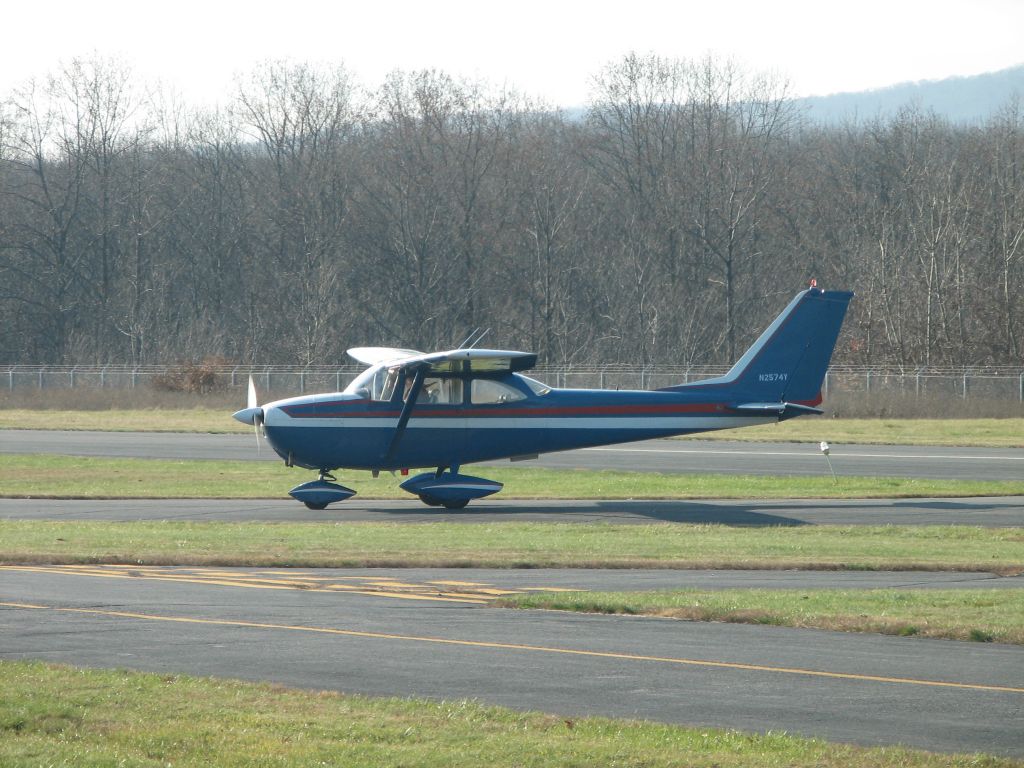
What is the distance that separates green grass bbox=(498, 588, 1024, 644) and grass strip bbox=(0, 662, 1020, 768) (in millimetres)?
4431

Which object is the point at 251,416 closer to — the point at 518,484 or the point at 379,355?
the point at 379,355

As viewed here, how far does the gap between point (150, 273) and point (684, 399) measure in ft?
200

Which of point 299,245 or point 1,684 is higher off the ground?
point 299,245

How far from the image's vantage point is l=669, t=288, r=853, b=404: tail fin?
27.0 meters

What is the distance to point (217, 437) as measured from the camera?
1822 inches

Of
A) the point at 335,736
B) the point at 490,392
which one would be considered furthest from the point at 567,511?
the point at 335,736

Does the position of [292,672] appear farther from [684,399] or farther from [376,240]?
[376,240]

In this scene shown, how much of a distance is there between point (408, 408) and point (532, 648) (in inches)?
564

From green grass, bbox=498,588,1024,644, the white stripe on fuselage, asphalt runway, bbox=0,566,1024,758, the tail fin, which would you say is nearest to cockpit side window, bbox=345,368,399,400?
the white stripe on fuselage

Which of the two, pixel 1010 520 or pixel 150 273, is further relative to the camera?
pixel 150 273

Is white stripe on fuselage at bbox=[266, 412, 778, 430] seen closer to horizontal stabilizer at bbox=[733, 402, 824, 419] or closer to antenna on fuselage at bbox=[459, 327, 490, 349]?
horizontal stabilizer at bbox=[733, 402, 824, 419]

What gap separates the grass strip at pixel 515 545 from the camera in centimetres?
1728

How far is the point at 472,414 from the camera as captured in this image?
25.6 meters

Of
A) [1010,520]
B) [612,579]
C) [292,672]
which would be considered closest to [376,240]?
[1010,520]
